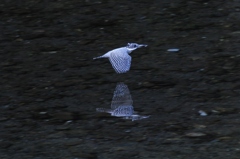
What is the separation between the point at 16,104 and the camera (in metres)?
4.28

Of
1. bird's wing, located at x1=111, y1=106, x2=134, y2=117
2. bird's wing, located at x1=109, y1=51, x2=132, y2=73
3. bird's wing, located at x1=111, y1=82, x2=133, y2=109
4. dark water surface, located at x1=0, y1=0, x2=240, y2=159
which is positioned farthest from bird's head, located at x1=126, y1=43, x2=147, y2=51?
bird's wing, located at x1=111, y1=106, x2=134, y2=117

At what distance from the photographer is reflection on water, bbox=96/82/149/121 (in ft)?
13.3

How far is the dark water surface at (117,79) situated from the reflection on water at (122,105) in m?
0.03

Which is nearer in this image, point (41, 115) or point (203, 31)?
point (41, 115)

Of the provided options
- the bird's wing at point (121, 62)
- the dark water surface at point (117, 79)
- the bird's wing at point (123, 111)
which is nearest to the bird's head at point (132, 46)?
the dark water surface at point (117, 79)

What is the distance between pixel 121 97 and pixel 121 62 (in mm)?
335

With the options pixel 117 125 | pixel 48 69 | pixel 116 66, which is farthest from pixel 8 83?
pixel 117 125

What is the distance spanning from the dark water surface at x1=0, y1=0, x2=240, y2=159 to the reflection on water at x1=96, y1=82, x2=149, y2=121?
32 millimetres

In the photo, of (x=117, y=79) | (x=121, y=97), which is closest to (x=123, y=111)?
(x=121, y=97)

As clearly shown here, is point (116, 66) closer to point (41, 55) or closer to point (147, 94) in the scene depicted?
point (147, 94)

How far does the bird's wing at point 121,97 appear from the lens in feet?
13.9

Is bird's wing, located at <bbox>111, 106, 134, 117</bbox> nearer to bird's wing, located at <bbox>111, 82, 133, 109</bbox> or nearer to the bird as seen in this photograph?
bird's wing, located at <bbox>111, 82, 133, 109</bbox>

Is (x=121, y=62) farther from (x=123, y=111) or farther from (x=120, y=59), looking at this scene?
(x=123, y=111)

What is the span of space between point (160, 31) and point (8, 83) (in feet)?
4.80
